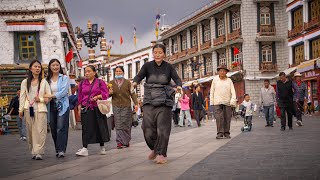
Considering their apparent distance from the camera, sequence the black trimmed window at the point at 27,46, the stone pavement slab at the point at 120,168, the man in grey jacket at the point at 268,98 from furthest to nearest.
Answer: the black trimmed window at the point at 27,46 < the man in grey jacket at the point at 268,98 < the stone pavement slab at the point at 120,168

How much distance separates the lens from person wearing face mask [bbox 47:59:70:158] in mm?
9609

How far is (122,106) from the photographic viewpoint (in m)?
11.4

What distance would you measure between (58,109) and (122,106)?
77.8 inches

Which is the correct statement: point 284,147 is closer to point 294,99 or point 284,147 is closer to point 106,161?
point 106,161

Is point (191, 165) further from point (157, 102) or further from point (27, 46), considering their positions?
point (27, 46)

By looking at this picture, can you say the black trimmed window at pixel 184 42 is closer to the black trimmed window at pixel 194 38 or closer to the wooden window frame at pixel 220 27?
the black trimmed window at pixel 194 38

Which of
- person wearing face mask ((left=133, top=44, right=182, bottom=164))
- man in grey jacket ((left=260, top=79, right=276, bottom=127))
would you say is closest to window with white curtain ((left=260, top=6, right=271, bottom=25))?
man in grey jacket ((left=260, top=79, right=276, bottom=127))

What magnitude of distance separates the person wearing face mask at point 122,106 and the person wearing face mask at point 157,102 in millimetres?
3020

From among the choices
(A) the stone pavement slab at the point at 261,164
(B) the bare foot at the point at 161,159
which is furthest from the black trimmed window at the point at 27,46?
(B) the bare foot at the point at 161,159

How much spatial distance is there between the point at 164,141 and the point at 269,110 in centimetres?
1027

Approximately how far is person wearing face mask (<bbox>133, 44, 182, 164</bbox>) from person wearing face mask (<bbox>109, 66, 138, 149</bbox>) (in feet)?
9.91

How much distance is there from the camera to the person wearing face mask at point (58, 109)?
31.5ft

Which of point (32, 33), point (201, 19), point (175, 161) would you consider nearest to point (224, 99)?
point (175, 161)

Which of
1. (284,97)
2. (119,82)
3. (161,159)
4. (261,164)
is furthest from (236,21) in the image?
(261,164)
